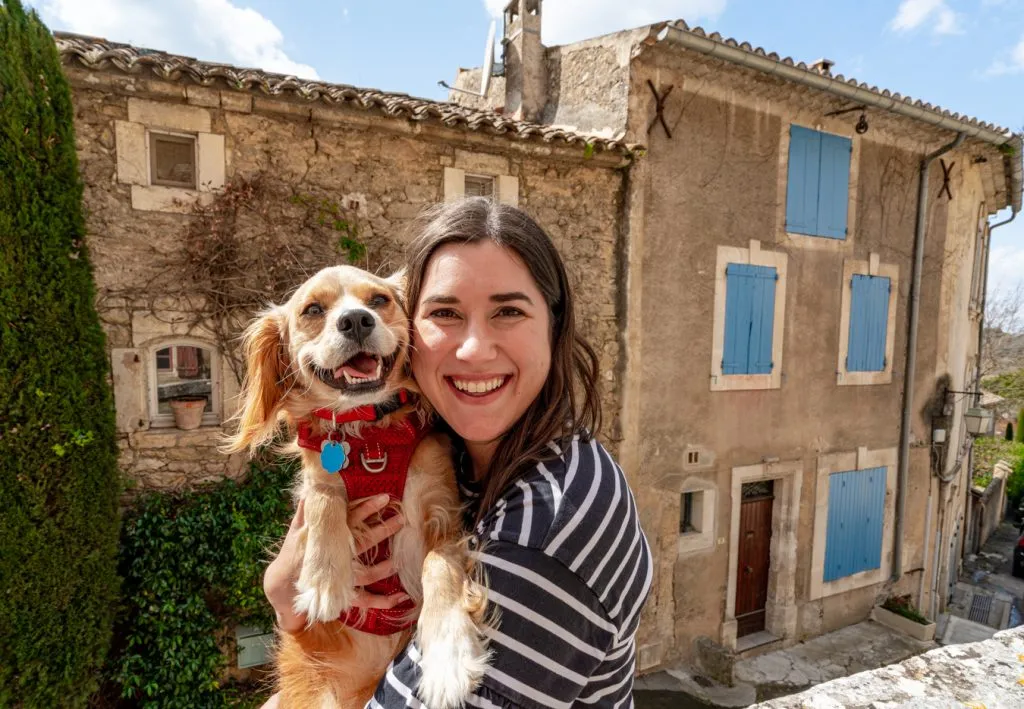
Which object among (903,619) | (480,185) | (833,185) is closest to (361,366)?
(480,185)

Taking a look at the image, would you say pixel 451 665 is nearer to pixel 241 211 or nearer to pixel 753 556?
pixel 241 211

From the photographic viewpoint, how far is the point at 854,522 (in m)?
9.23

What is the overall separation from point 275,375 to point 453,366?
0.96 m

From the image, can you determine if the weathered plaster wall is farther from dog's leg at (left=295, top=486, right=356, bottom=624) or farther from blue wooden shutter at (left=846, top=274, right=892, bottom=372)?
dog's leg at (left=295, top=486, right=356, bottom=624)

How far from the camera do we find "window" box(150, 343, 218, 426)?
5.25 metres

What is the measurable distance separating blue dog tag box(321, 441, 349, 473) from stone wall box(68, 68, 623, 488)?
3.21 meters

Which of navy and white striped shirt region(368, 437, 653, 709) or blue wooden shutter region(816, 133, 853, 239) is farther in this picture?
blue wooden shutter region(816, 133, 853, 239)

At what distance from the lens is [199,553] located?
487 cm

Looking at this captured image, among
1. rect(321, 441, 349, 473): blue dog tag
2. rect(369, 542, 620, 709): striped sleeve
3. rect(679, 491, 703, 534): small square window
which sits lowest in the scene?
rect(679, 491, 703, 534): small square window

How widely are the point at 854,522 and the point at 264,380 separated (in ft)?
32.7

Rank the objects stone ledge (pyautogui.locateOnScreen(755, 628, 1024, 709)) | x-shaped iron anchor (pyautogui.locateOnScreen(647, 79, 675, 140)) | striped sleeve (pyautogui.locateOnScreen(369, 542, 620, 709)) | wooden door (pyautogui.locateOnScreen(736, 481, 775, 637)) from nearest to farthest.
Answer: striped sleeve (pyautogui.locateOnScreen(369, 542, 620, 709)) → stone ledge (pyautogui.locateOnScreen(755, 628, 1024, 709)) → x-shaped iron anchor (pyautogui.locateOnScreen(647, 79, 675, 140)) → wooden door (pyautogui.locateOnScreen(736, 481, 775, 637))

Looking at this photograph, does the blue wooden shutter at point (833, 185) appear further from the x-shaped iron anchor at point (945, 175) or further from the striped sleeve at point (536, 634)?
the striped sleeve at point (536, 634)

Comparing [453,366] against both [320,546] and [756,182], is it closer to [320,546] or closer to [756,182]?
[320,546]

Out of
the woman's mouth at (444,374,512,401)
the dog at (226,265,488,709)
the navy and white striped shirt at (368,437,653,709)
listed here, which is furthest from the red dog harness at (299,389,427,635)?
the navy and white striped shirt at (368,437,653,709)
